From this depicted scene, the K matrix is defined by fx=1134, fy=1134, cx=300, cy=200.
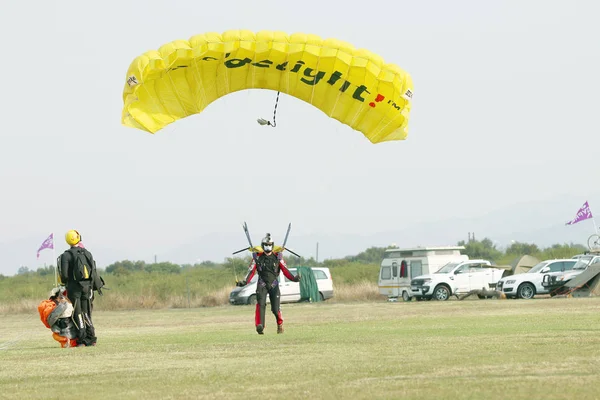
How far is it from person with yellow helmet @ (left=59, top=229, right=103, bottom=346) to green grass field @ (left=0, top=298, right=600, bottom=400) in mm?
566

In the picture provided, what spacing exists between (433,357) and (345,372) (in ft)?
5.78

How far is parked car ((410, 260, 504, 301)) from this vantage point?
1617 inches

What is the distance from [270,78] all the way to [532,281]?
21.9 m

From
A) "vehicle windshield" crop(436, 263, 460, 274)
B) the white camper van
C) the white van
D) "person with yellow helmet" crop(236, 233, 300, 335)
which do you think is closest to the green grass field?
"person with yellow helmet" crop(236, 233, 300, 335)

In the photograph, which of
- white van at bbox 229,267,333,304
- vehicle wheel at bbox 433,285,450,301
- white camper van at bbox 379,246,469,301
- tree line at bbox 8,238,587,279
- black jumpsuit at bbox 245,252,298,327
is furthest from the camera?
tree line at bbox 8,238,587,279

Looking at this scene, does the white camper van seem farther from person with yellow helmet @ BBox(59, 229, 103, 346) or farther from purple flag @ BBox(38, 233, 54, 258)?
person with yellow helmet @ BBox(59, 229, 103, 346)

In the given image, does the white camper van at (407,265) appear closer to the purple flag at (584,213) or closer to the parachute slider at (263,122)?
the purple flag at (584,213)

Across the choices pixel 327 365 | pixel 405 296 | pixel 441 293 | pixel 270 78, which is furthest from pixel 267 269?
pixel 405 296

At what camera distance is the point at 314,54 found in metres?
19.0

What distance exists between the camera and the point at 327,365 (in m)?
11.9

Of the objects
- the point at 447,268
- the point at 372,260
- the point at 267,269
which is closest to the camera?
the point at 267,269

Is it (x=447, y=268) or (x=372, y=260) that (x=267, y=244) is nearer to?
(x=447, y=268)

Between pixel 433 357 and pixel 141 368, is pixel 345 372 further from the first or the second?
pixel 141 368

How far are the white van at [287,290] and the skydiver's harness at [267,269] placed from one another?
23.1 m
